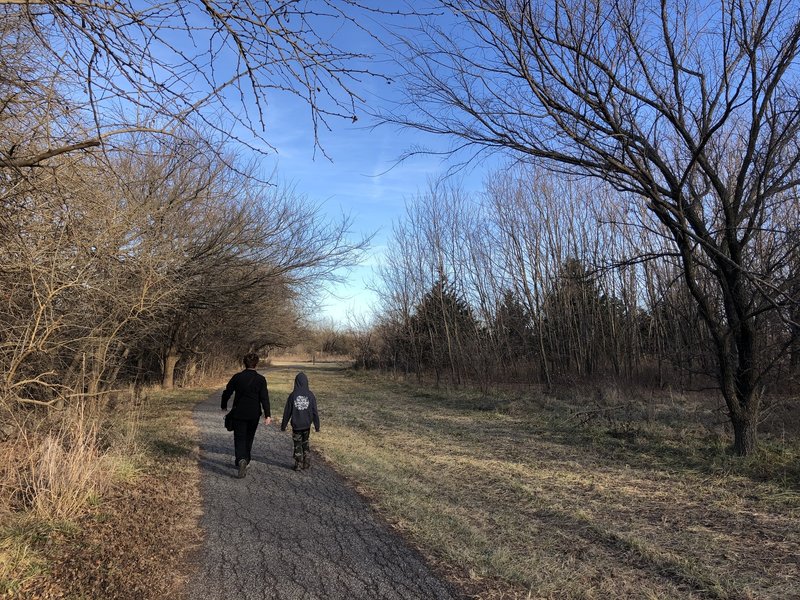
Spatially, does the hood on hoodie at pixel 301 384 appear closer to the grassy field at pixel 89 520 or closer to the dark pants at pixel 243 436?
the dark pants at pixel 243 436

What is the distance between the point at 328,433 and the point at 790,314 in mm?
9082

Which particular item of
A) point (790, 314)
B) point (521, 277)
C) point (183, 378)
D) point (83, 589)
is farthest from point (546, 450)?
point (183, 378)

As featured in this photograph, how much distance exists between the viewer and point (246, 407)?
766 centimetres

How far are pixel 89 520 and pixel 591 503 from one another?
5604 mm

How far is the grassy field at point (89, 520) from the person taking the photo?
3820 mm

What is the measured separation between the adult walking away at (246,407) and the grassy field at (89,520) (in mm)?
737

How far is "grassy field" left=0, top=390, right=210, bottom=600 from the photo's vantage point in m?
3.82

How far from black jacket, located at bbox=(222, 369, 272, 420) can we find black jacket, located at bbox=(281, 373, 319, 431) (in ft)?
1.29

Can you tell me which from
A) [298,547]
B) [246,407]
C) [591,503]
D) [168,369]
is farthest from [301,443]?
[168,369]

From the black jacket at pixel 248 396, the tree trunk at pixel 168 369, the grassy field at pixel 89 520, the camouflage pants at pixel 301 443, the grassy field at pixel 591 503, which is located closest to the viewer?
the grassy field at pixel 89 520

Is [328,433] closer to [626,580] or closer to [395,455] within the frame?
[395,455]

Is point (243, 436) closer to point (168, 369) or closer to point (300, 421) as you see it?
point (300, 421)

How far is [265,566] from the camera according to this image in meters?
4.25

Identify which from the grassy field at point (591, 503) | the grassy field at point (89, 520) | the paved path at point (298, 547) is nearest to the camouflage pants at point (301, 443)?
the paved path at point (298, 547)
